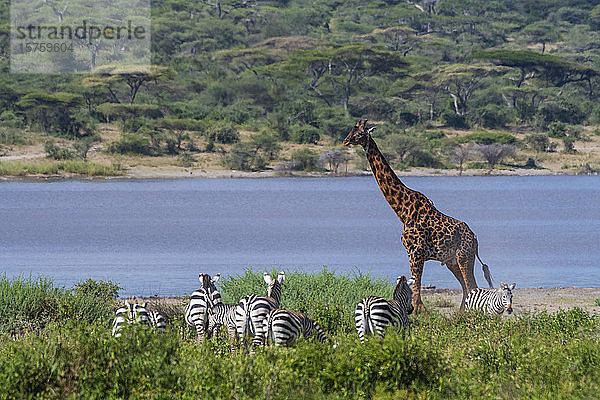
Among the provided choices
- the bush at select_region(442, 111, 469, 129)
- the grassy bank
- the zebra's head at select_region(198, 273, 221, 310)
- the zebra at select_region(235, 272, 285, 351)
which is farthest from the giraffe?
the bush at select_region(442, 111, 469, 129)

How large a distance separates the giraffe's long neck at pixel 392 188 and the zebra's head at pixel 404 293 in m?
1.32

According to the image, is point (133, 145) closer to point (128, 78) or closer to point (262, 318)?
point (128, 78)

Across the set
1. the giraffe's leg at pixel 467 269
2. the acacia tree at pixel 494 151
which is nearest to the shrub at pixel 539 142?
the acacia tree at pixel 494 151

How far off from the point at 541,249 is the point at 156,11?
265ft

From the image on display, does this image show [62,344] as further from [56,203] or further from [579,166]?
[579,166]

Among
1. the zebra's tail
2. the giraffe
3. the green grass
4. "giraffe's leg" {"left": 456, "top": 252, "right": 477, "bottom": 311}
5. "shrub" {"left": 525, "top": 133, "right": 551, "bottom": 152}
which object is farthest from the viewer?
"shrub" {"left": 525, "top": 133, "right": 551, "bottom": 152}

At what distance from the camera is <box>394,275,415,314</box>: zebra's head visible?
9547 millimetres

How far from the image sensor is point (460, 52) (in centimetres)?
8606

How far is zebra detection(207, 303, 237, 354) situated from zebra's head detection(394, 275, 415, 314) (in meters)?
1.69

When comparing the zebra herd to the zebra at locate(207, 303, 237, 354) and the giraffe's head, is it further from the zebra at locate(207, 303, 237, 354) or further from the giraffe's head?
the giraffe's head

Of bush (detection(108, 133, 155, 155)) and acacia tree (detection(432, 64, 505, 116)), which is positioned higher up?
acacia tree (detection(432, 64, 505, 116))

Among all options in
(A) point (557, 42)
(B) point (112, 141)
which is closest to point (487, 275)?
(B) point (112, 141)

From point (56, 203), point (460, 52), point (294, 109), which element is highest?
point (460, 52)

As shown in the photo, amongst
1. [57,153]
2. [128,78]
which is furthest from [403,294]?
[128,78]
